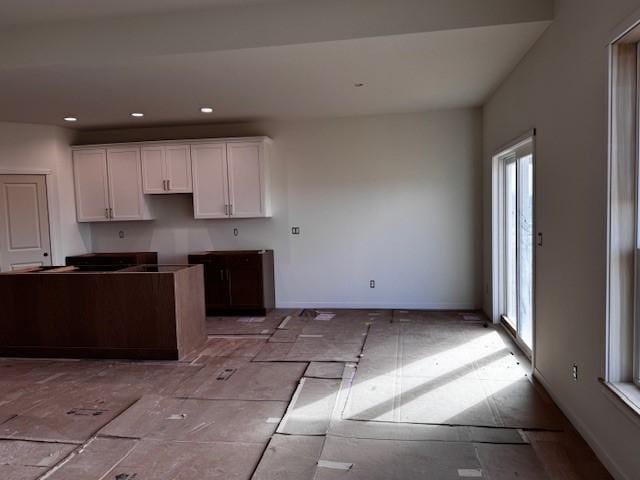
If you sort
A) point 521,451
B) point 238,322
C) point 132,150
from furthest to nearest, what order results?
point 132,150 → point 238,322 → point 521,451

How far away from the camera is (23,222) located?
6070 millimetres

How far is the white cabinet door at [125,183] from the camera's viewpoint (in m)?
6.43

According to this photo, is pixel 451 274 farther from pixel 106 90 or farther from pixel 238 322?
pixel 106 90

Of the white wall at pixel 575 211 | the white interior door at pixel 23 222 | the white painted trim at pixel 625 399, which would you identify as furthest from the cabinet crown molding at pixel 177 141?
the white painted trim at pixel 625 399

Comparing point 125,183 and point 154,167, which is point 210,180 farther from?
point 125,183

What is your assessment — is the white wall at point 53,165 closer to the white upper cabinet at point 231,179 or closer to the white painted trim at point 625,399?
the white upper cabinet at point 231,179

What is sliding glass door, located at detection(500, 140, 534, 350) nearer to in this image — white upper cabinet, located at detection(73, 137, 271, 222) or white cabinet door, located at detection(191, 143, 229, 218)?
white upper cabinet, located at detection(73, 137, 271, 222)

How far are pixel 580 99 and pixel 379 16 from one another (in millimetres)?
1495

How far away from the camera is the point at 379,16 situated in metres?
3.33

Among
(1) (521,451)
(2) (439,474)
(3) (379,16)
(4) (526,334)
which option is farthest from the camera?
(4) (526,334)

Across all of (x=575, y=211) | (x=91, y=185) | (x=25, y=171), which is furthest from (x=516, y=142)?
(x=25, y=171)

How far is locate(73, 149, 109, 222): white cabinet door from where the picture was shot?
6.51 m

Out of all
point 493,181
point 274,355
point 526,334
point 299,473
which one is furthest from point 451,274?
point 299,473

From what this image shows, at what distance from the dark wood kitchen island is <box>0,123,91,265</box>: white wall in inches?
72.1
